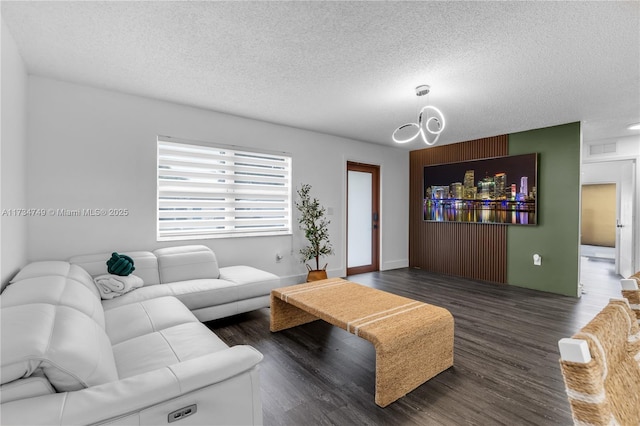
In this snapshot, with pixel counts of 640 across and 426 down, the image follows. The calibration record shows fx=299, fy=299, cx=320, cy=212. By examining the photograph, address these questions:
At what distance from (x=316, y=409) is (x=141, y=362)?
1.06 metres

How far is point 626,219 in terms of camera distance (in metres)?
5.23

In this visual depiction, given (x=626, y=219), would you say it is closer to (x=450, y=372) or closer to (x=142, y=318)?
(x=450, y=372)

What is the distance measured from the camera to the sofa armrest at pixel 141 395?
3.13 feet

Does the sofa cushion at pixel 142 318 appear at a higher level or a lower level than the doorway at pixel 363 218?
lower

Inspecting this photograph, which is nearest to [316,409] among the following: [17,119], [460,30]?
[460,30]

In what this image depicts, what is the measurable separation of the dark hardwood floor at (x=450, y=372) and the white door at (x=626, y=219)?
2.07m

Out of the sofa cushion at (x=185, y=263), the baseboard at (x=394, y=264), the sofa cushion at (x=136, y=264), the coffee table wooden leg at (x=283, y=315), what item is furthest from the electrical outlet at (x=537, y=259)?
the sofa cushion at (x=136, y=264)

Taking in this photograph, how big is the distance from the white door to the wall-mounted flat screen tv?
6.47ft

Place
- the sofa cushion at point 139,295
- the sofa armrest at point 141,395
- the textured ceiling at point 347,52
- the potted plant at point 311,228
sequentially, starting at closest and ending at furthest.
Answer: the sofa armrest at point 141,395 < the textured ceiling at point 347,52 < the sofa cushion at point 139,295 < the potted plant at point 311,228

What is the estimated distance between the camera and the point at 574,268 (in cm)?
433

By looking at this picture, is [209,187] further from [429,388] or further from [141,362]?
[429,388]

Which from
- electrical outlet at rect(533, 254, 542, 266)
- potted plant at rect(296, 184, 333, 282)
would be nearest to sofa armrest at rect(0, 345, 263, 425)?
potted plant at rect(296, 184, 333, 282)

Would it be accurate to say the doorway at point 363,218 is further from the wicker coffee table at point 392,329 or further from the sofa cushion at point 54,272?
the sofa cushion at point 54,272

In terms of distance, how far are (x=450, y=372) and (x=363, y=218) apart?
148 inches
